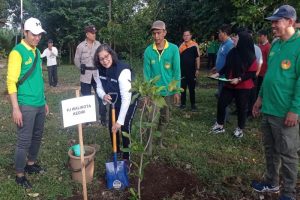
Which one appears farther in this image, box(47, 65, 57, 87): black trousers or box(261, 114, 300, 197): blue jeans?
box(47, 65, 57, 87): black trousers

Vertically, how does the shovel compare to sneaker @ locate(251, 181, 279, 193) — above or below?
above

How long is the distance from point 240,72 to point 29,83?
3.34 m

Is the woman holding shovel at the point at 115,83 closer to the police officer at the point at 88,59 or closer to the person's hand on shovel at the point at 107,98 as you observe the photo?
the person's hand on shovel at the point at 107,98

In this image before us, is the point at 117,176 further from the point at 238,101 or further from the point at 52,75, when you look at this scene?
the point at 52,75

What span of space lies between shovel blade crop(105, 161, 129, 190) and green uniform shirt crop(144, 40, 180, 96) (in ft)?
4.62

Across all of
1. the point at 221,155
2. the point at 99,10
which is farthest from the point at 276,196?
the point at 99,10

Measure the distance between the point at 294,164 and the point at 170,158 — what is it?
187 centimetres

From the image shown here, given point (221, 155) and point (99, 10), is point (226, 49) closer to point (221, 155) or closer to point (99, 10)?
point (221, 155)

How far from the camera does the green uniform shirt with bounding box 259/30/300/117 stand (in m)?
3.29

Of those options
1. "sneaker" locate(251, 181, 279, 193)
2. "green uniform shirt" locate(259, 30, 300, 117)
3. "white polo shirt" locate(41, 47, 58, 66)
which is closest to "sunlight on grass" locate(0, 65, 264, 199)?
"sneaker" locate(251, 181, 279, 193)

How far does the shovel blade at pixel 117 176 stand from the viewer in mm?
4039

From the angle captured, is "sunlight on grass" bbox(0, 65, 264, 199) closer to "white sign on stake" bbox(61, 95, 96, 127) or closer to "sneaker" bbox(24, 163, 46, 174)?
"sneaker" bbox(24, 163, 46, 174)

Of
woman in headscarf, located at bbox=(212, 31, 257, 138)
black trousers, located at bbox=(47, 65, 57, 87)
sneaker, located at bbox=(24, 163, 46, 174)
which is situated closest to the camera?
sneaker, located at bbox=(24, 163, 46, 174)

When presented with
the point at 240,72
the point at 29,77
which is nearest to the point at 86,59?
the point at 29,77
